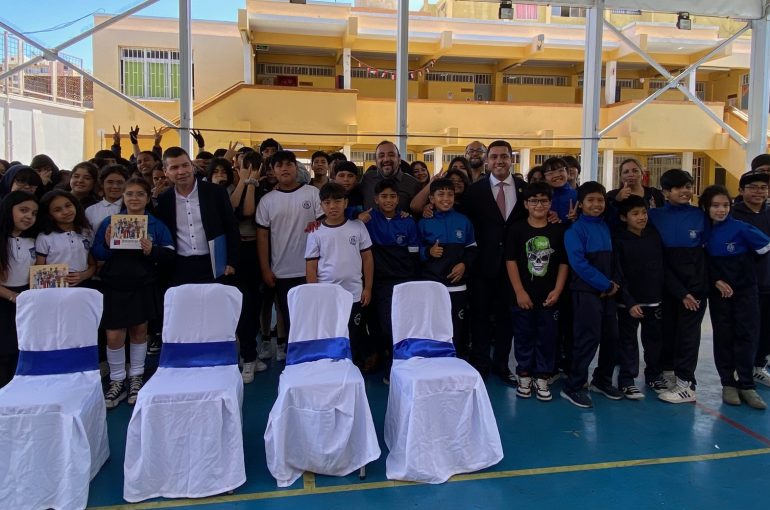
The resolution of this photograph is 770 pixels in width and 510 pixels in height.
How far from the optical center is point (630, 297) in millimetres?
4023

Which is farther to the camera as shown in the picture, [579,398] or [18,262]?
[579,398]

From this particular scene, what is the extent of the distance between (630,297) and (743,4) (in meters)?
6.77

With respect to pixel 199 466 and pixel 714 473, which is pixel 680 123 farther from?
pixel 199 466

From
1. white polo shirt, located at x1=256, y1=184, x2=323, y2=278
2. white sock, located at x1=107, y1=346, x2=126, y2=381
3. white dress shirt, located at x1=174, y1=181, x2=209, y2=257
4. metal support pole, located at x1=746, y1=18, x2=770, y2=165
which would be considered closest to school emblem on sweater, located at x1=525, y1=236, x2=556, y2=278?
white polo shirt, located at x1=256, y1=184, x2=323, y2=278

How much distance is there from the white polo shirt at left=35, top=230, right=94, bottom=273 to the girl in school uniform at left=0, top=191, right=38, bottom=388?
0.07m

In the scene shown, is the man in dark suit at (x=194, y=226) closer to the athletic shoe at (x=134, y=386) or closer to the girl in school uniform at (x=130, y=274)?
the girl in school uniform at (x=130, y=274)

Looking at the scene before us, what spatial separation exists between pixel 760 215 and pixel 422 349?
111 inches

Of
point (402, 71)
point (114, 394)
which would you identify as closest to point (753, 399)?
point (114, 394)

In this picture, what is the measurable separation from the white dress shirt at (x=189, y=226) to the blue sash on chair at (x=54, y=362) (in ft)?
3.36

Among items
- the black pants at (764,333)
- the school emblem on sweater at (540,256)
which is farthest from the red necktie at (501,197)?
the black pants at (764,333)

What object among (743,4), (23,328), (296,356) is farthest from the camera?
(743,4)

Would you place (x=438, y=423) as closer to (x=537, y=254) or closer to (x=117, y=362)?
(x=537, y=254)

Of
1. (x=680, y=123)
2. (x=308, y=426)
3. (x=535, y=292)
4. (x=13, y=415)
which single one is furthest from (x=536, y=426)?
(x=680, y=123)

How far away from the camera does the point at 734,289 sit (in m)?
4.02
